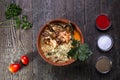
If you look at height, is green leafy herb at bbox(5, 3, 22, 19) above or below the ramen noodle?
above

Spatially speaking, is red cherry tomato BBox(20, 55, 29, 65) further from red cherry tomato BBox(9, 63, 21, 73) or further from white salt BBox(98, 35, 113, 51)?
white salt BBox(98, 35, 113, 51)

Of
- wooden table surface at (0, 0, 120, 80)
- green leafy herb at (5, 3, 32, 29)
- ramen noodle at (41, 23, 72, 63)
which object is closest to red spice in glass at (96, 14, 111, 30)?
wooden table surface at (0, 0, 120, 80)

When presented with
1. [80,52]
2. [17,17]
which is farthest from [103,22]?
[17,17]

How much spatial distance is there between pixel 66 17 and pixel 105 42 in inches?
8.0

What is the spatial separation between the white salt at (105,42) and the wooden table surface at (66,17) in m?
0.02

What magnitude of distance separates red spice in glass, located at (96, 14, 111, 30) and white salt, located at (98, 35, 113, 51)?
41 mm

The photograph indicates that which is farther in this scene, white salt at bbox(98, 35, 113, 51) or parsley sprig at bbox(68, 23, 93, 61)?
white salt at bbox(98, 35, 113, 51)

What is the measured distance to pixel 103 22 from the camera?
2.46 metres

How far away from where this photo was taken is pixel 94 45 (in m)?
2.48

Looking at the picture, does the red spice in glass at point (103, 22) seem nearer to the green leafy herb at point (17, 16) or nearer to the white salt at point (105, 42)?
the white salt at point (105, 42)

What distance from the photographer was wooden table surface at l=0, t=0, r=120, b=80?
97.4 inches

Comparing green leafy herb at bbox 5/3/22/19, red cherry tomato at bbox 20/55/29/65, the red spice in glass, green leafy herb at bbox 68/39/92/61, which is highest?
green leafy herb at bbox 5/3/22/19

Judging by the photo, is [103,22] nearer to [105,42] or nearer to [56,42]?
[105,42]

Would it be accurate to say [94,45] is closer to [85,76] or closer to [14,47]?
[85,76]
